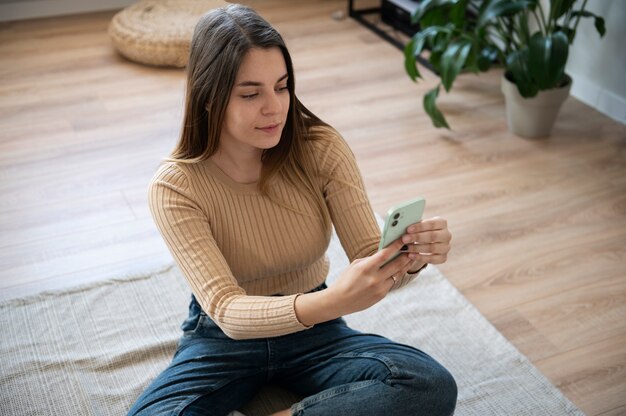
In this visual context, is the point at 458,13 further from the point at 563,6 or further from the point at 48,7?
the point at 48,7

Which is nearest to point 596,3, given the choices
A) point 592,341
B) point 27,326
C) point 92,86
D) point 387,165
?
point 387,165

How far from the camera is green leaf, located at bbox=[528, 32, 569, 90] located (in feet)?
7.95

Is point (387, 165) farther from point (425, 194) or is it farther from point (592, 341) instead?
point (592, 341)

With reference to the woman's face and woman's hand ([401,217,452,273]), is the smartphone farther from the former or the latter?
the woman's face

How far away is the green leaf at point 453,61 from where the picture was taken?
2561 millimetres

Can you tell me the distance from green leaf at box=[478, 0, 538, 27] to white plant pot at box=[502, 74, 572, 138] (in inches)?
10.8

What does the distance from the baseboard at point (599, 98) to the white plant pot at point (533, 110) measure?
0.95ft

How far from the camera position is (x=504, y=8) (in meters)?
2.49

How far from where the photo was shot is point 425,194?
7.89 feet

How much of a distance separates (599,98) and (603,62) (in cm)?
14

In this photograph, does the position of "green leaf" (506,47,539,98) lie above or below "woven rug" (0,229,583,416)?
above

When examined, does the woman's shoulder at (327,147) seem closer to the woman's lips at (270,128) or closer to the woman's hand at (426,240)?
the woman's lips at (270,128)

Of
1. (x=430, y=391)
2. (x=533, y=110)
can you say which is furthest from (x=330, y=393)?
(x=533, y=110)

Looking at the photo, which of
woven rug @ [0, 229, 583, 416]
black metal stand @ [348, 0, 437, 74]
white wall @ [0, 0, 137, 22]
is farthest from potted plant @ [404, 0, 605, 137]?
white wall @ [0, 0, 137, 22]
